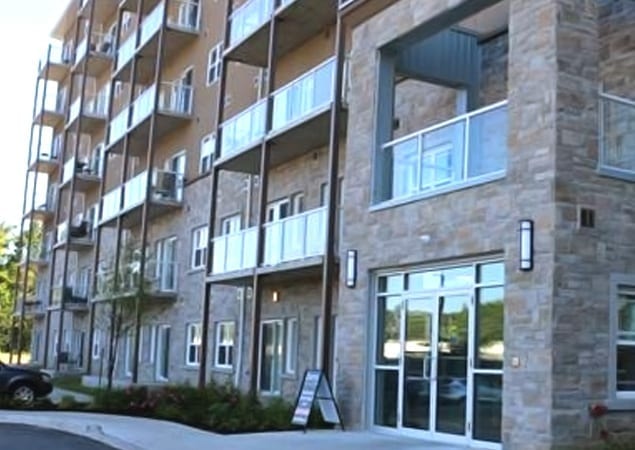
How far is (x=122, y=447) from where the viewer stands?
14516mm

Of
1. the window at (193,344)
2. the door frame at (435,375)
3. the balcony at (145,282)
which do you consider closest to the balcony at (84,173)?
the balcony at (145,282)

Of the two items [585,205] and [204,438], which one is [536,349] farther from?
[204,438]

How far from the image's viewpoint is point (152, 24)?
34.9 metres

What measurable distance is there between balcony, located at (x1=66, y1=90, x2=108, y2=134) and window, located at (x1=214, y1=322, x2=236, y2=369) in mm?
19340

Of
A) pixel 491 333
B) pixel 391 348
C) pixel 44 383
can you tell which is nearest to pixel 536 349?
pixel 491 333

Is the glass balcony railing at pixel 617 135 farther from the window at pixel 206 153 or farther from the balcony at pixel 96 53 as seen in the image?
the balcony at pixel 96 53

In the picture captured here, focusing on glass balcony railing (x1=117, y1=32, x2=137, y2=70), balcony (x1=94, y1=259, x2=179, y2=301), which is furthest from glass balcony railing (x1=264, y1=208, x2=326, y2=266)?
glass balcony railing (x1=117, y1=32, x2=137, y2=70)

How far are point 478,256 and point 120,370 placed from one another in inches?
957

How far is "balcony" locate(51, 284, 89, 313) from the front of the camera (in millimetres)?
40562

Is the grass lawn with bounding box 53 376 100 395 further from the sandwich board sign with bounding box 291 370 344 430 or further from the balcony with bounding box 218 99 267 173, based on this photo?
the sandwich board sign with bounding box 291 370 344 430

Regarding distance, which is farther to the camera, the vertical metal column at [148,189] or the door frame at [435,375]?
the vertical metal column at [148,189]

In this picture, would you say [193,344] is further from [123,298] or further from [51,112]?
[51,112]

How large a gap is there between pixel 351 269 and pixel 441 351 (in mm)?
2853

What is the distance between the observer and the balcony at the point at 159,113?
109 feet
